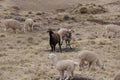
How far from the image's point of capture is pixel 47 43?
21.9 m

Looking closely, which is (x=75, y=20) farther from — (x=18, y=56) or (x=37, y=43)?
(x=18, y=56)

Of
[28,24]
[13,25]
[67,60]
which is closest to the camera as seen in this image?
[67,60]

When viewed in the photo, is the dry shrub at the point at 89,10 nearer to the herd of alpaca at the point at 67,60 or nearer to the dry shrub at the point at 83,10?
the dry shrub at the point at 83,10

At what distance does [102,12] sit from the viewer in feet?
121

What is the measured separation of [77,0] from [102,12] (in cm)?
1088

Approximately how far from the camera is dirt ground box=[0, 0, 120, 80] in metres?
14.8

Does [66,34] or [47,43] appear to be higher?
[66,34]

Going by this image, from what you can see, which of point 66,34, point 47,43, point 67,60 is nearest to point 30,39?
point 47,43

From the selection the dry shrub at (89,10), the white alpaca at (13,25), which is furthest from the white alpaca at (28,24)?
the dry shrub at (89,10)

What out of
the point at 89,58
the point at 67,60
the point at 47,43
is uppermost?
the point at 67,60

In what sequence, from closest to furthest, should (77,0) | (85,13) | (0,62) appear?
(0,62)
(85,13)
(77,0)

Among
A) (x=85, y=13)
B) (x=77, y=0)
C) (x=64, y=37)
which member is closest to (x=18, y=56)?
(x=64, y=37)

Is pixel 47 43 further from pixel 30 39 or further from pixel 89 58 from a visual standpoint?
pixel 89 58

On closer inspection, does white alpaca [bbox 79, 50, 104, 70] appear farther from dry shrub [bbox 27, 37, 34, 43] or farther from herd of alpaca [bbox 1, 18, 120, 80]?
dry shrub [bbox 27, 37, 34, 43]
